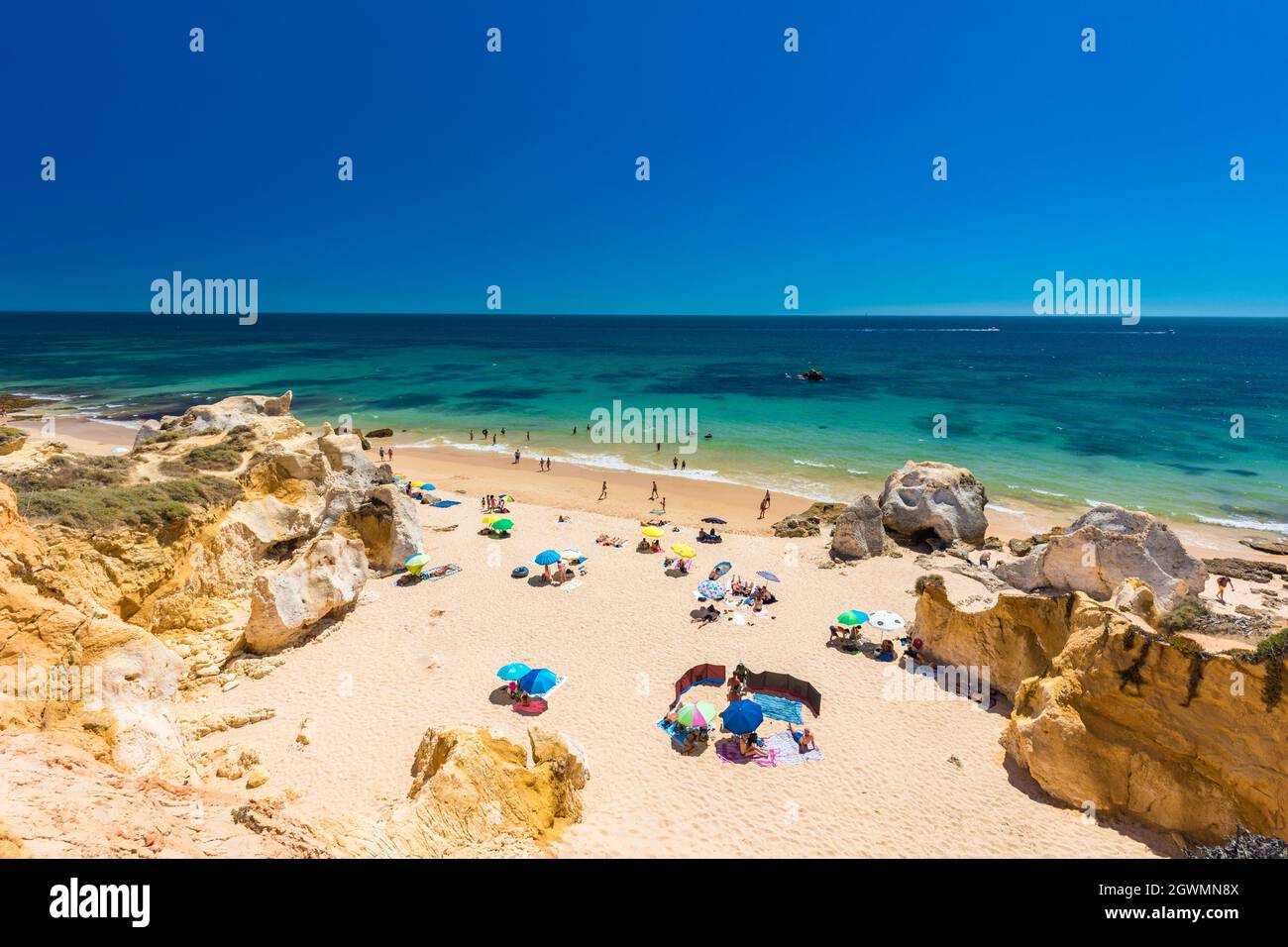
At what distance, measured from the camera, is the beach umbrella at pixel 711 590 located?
18047 mm

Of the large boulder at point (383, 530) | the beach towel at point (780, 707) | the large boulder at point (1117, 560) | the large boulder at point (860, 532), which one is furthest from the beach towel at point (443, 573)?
the large boulder at point (1117, 560)

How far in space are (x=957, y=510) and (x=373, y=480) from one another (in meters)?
22.5

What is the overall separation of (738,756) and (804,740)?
4.52 feet

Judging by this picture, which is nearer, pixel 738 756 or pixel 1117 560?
pixel 738 756

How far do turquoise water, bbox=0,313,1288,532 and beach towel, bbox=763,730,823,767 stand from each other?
71.4 feet

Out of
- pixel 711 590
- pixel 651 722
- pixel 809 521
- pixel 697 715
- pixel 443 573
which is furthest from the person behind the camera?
pixel 809 521

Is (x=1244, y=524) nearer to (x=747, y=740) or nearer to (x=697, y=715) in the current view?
(x=747, y=740)

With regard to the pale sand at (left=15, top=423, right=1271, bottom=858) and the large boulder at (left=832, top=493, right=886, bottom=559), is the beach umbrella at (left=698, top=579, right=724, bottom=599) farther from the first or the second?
the large boulder at (left=832, top=493, right=886, bottom=559)

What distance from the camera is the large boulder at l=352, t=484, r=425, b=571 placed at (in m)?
19.1

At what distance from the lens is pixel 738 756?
12.1 metres

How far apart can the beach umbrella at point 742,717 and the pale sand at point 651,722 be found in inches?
30.5

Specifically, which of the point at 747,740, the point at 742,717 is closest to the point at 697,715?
the point at 742,717

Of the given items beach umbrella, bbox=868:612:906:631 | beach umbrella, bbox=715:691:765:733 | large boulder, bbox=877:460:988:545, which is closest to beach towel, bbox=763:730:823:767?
beach umbrella, bbox=715:691:765:733

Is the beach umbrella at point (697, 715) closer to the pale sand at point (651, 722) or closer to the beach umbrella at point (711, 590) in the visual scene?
the pale sand at point (651, 722)
